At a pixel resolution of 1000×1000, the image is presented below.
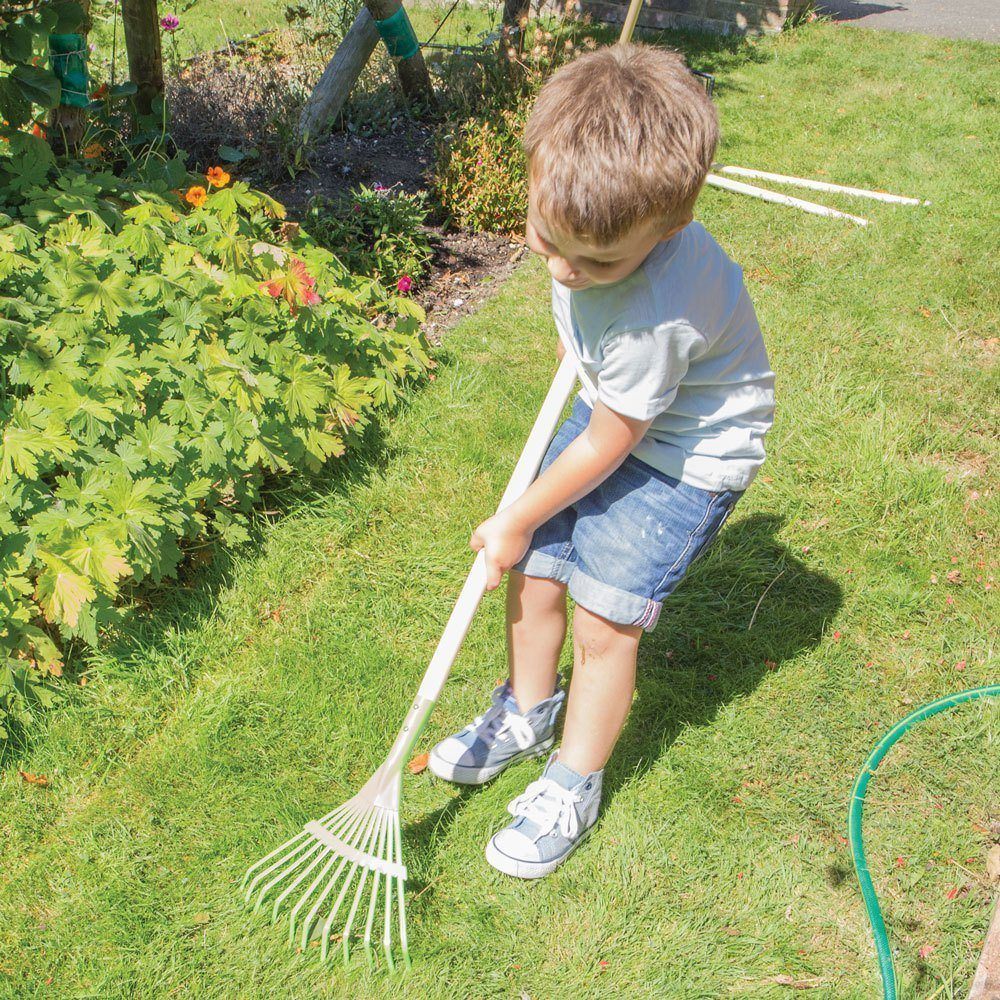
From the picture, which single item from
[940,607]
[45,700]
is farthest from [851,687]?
[45,700]

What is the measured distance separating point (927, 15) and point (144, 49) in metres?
7.13

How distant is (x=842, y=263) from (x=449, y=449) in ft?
7.07

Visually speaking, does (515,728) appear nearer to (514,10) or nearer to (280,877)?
(280,877)

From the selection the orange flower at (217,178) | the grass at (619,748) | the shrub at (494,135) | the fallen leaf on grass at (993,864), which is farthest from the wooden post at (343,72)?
the fallen leaf on grass at (993,864)

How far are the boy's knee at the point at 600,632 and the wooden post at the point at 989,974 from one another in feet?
2.59

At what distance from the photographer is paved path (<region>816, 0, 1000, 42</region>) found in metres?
7.60

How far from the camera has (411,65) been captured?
16.4 ft

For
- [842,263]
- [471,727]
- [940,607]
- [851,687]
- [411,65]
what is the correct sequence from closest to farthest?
1. [471,727]
2. [851,687]
3. [940,607]
4. [842,263]
5. [411,65]

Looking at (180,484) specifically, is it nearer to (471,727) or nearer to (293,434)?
(293,434)

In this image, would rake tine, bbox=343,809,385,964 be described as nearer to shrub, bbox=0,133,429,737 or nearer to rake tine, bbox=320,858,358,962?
rake tine, bbox=320,858,358,962

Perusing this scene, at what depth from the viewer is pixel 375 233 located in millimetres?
3811

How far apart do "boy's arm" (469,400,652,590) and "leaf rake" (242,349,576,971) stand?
6cm

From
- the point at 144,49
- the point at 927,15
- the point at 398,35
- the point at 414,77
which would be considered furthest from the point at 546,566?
the point at 927,15

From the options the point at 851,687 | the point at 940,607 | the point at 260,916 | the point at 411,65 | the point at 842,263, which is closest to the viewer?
the point at 260,916
